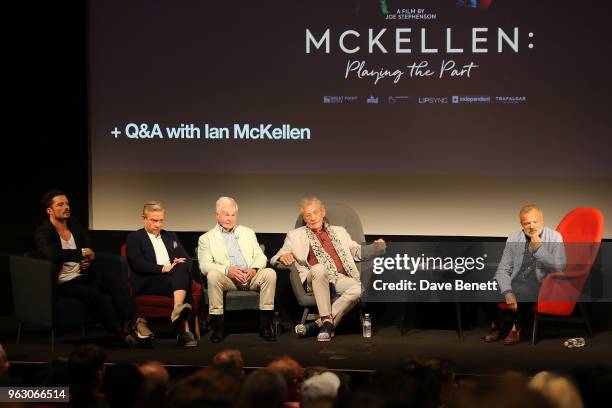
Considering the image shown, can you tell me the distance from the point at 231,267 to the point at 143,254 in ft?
2.01

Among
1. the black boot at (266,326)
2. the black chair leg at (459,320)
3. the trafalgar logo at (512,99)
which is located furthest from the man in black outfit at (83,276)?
the trafalgar logo at (512,99)

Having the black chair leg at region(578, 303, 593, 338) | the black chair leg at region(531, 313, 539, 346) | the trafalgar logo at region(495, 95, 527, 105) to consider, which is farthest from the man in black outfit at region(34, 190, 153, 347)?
the trafalgar logo at region(495, 95, 527, 105)

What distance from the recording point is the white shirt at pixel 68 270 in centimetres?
625

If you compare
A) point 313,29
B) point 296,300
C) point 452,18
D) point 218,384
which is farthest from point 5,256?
point 218,384

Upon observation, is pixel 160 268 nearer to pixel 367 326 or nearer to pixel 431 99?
pixel 367 326

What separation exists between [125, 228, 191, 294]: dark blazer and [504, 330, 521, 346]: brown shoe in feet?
7.29

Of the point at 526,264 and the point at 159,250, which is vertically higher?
the point at 159,250

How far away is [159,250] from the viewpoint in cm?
655

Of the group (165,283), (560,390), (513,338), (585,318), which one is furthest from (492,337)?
(560,390)

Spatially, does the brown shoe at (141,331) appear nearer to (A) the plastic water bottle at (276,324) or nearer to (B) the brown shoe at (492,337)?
(A) the plastic water bottle at (276,324)

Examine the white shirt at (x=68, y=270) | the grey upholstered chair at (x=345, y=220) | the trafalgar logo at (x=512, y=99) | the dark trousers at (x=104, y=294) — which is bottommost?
the dark trousers at (x=104, y=294)

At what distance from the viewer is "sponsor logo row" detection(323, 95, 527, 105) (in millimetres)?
7168

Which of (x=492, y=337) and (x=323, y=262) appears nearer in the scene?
(x=492, y=337)

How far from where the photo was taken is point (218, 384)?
263 centimetres
